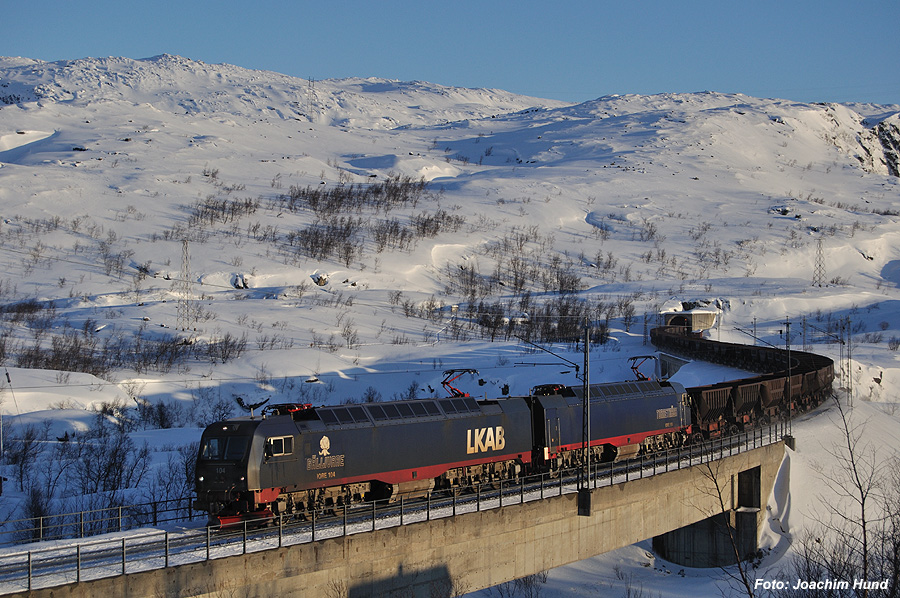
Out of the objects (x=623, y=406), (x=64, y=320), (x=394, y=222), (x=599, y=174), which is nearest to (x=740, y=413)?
(x=623, y=406)

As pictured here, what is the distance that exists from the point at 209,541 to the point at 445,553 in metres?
8.44

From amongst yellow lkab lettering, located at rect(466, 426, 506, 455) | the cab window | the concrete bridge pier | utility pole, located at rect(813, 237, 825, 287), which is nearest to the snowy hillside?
utility pole, located at rect(813, 237, 825, 287)

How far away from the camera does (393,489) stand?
31.4 metres

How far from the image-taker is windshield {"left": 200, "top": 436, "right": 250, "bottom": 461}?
26.5 m

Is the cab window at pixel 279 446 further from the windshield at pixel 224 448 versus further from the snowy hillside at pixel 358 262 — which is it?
the snowy hillside at pixel 358 262

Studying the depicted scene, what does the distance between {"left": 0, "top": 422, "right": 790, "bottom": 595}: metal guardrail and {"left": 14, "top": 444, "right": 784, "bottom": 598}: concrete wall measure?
0.44 meters

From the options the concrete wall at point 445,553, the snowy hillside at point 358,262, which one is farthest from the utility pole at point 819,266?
the concrete wall at point 445,553

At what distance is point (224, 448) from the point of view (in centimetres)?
2686

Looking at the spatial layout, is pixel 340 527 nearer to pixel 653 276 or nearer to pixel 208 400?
pixel 208 400

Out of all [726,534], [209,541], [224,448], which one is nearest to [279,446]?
[224,448]

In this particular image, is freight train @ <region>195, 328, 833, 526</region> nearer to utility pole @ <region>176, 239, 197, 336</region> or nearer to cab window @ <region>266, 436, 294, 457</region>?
cab window @ <region>266, 436, 294, 457</region>

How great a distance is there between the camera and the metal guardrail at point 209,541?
2091 cm

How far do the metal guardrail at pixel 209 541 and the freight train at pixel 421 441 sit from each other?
2.75 ft

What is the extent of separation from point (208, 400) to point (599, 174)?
127 m
